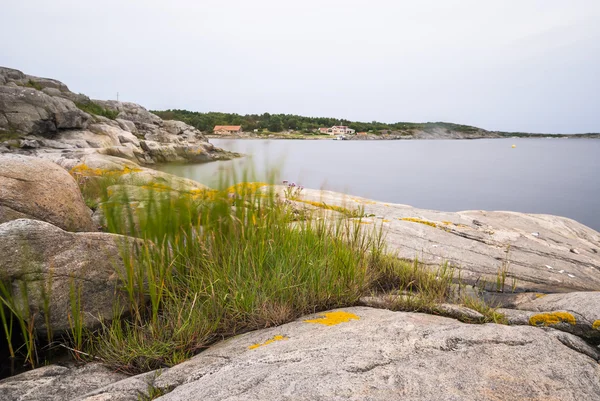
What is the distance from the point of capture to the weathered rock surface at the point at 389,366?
158cm

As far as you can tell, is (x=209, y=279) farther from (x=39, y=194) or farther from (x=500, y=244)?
(x=500, y=244)

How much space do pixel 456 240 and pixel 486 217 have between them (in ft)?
9.20

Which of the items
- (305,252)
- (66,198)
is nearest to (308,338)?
(305,252)

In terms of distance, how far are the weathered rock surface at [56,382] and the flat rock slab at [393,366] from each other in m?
0.55

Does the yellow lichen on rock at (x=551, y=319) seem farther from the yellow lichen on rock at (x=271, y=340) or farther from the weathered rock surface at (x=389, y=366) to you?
the yellow lichen on rock at (x=271, y=340)

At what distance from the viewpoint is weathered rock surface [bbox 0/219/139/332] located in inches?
104

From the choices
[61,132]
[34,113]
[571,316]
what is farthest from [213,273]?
[61,132]

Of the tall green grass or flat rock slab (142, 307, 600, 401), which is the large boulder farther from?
flat rock slab (142, 307, 600, 401)

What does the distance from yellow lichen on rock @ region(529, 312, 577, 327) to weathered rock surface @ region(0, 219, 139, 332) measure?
10.6 ft

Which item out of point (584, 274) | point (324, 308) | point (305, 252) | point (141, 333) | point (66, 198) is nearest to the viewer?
point (141, 333)

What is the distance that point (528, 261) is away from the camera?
5355 millimetres

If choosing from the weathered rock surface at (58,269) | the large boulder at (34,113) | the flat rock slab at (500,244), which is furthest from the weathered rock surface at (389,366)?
the large boulder at (34,113)

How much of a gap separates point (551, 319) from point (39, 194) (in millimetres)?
5307

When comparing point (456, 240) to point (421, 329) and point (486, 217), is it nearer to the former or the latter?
point (486, 217)
